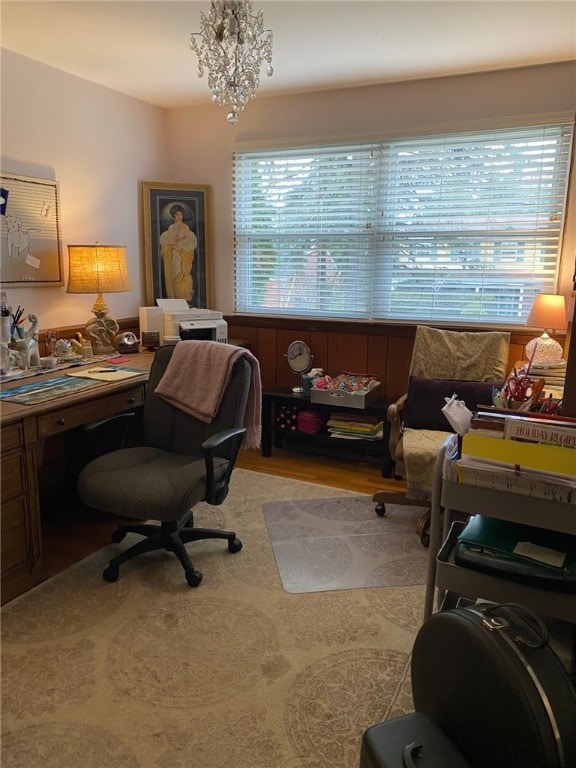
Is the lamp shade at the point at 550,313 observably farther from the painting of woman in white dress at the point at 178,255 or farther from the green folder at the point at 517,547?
the painting of woman in white dress at the point at 178,255

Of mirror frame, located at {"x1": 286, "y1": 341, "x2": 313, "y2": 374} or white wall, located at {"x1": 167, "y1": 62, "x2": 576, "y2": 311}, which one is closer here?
white wall, located at {"x1": 167, "y1": 62, "x2": 576, "y2": 311}

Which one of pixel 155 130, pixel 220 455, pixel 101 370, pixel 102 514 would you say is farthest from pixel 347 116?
pixel 102 514

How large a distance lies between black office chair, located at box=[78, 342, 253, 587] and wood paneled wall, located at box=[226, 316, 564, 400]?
138cm

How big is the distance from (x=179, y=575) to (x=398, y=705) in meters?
1.08

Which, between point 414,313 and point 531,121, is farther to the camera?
point 414,313

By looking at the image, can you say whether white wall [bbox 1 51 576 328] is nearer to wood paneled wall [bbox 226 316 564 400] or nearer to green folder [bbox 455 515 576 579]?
wood paneled wall [bbox 226 316 564 400]

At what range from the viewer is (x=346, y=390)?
139 inches

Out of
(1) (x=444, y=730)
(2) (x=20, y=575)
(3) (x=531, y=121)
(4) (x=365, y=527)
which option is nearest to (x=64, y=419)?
(2) (x=20, y=575)

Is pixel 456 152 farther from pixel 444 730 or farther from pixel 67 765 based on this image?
pixel 67 765

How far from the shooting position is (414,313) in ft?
11.8

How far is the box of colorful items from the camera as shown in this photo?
3.47 m

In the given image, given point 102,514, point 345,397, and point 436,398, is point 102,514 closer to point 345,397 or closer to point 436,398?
point 345,397

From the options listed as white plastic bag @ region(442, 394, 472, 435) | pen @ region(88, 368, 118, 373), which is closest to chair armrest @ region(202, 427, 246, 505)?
pen @ region(88, 368, 118, 373)

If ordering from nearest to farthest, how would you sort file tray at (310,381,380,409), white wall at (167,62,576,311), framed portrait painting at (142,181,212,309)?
white wall at (167,62,576,311), file tray at (310,381,380,409), framed portrait painting at (142,181,212,309)
